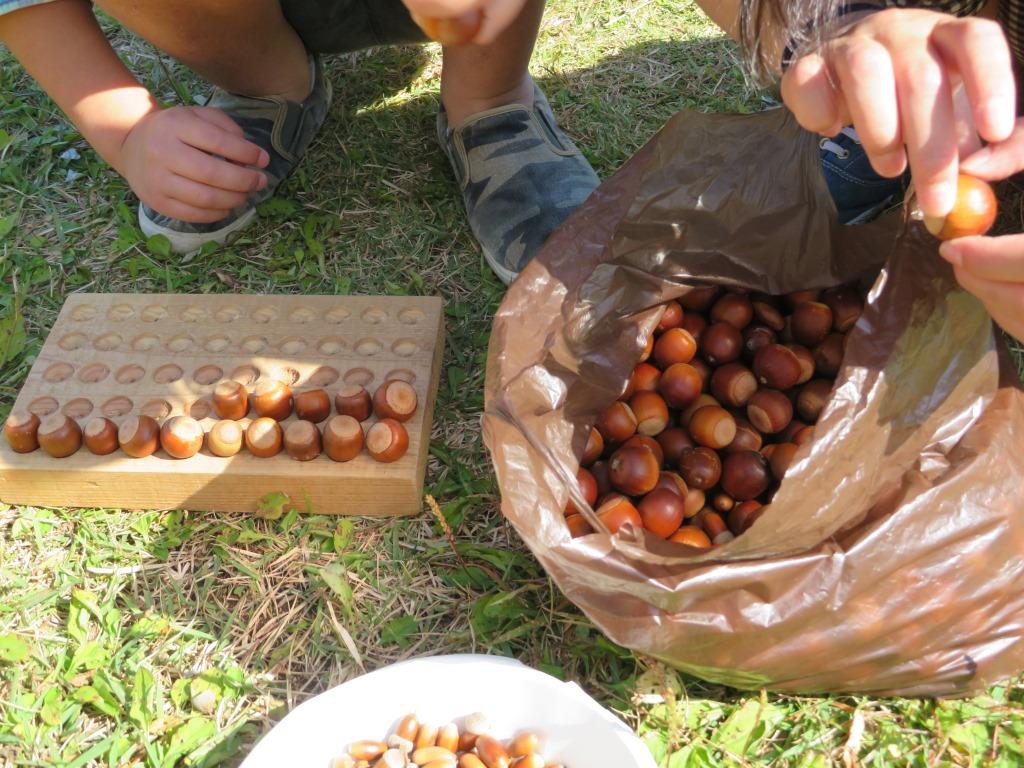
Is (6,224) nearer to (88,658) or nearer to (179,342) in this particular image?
(179,342)

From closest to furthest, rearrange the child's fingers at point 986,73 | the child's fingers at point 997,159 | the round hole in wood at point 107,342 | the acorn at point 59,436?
the child's fingers at point 986,73 < the child's fingers at point 997,159 < the acorn at point 59,436 < the round hole in wood at point 107,342

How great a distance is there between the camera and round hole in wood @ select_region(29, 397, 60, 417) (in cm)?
184

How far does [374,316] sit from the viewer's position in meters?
1.97

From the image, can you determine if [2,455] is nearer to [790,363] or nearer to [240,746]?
[240,746]

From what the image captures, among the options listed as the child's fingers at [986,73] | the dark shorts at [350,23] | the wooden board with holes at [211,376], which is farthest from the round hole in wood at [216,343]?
the child's fingers at [986,73]

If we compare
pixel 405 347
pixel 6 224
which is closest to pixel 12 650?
pixel 405 347

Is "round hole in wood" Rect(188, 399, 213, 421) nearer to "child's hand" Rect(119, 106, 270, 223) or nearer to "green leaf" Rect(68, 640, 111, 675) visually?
"green leaf" Rect(68, 640, 111, 675)

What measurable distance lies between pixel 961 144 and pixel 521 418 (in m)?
0.75

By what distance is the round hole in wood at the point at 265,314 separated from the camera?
1992mm

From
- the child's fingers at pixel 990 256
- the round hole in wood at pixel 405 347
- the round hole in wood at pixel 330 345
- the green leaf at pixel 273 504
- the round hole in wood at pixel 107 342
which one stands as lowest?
the green leaf at pixel 273 504

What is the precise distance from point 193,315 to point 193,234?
0.39m

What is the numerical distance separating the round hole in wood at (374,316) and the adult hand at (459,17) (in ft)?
2.95

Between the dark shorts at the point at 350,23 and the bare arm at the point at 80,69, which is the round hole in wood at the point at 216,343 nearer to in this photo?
the bare arm at the point at 80,69

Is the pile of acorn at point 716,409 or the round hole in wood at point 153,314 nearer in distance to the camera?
the pile of acorn at point 716,409
